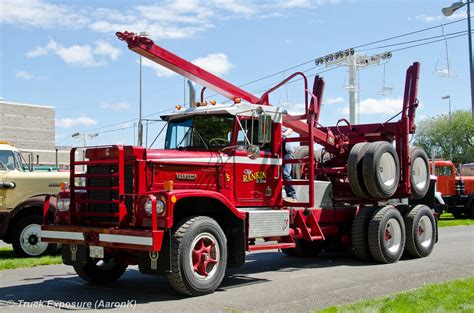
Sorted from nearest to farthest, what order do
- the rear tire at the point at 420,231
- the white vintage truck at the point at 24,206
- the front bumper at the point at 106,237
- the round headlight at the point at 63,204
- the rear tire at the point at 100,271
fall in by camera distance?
the front bumper at the point at 106,237 < the round headlight at the point at 63,204 < the rear tire at the point at 100,271 < the rear tire at the point at 420,231 < the white vintage truck at the point at 24,206

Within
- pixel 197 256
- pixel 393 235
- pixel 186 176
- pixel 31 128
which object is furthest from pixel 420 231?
pixel 31 128

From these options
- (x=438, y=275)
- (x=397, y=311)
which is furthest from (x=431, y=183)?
(x=397, y=311)

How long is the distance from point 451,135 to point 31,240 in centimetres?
6681

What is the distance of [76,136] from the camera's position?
23.0m

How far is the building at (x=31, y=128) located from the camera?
47.7 m

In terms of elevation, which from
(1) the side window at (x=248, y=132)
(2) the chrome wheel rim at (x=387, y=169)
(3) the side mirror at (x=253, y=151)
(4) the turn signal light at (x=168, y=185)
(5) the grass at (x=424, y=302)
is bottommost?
(5) the grass at (x=424, y=302)

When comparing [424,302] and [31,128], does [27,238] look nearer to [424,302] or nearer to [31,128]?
[424,302]

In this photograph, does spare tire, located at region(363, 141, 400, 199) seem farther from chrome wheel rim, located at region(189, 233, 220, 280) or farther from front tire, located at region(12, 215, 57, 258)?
front tire, located at region(12, 215, 57, 258)

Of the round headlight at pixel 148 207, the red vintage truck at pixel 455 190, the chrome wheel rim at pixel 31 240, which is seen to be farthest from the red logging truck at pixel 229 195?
the red vintage truck at pixel 455 190

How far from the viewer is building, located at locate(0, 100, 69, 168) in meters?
47.7

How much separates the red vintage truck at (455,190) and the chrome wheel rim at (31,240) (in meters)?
21.0

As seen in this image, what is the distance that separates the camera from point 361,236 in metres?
11.3

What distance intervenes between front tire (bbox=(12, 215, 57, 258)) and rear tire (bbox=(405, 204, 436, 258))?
7.83 metres

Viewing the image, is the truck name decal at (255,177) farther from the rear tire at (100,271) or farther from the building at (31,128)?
the building at (31,128)
